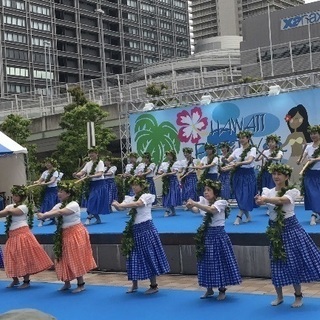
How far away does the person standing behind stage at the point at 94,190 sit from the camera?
31.8 ft

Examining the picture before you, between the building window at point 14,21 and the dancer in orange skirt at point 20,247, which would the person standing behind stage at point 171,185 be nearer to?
the dancer in orange skirt at point 20,247

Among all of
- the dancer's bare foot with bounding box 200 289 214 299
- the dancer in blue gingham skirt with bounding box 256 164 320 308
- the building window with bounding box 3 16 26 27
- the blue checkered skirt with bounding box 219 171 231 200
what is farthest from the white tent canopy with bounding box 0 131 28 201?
the building window with bounding box 3 16 26 27

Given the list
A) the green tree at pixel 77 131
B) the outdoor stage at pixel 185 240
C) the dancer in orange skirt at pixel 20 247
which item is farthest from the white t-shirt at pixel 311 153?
the green tree at pixel 77 131

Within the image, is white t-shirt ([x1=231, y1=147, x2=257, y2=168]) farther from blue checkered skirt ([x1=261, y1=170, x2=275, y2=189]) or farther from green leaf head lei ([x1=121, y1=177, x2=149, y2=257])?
green leaf head lei ([x1=121, y1=177, x2=149, y2=257])

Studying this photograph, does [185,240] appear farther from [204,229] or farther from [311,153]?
[311,153]

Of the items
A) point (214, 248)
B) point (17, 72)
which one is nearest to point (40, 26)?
point (17, 72)

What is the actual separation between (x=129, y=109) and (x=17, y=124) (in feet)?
28.8

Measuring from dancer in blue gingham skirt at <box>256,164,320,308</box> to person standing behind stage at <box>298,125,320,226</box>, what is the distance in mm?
2668

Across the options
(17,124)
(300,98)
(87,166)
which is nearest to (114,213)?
(87,166)

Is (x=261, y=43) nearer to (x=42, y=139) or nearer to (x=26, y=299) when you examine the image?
(x=42, y=139)

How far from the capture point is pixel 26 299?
6.32 meters

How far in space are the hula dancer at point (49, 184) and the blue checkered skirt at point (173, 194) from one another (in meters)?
2.04

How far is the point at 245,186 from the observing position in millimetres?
8852

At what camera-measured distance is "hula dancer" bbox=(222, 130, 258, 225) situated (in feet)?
28.3
